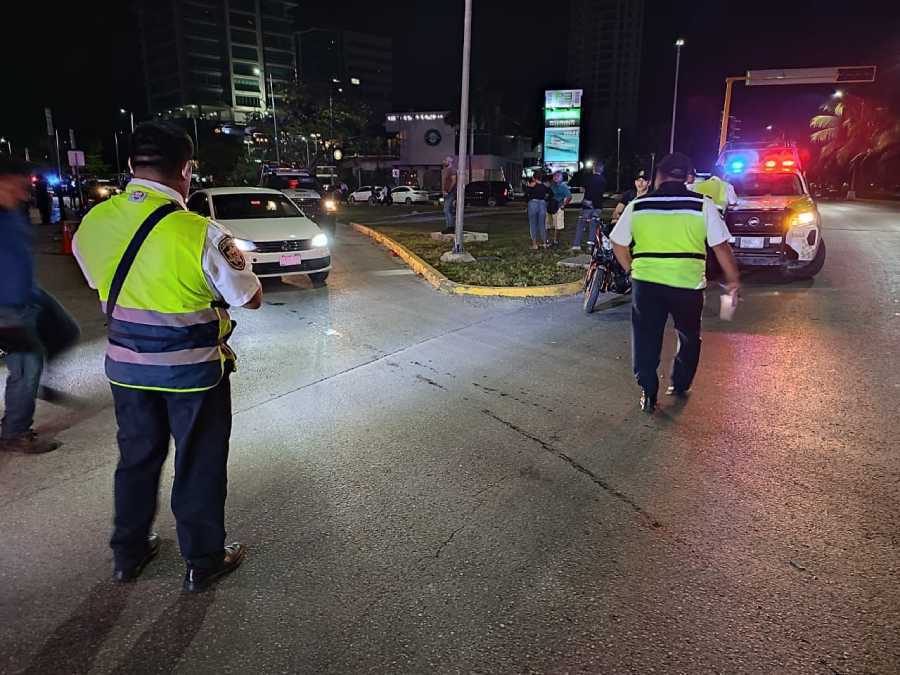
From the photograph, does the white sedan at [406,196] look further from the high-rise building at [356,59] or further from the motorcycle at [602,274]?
the high-rise building at [356,59]

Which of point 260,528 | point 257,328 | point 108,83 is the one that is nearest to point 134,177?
point 260,528

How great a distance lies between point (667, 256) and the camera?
16.1ft

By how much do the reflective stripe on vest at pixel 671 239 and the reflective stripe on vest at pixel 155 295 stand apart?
3420mm

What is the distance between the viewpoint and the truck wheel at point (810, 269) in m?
11.0

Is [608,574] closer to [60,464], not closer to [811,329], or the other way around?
[60,464]

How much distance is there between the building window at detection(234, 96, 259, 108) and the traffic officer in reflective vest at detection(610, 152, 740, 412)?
12496 centimetres

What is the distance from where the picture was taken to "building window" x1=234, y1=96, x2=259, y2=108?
11650 centimetres

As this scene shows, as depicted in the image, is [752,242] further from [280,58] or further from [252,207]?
[280,58]

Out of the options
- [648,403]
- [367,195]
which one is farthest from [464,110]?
[367,195]

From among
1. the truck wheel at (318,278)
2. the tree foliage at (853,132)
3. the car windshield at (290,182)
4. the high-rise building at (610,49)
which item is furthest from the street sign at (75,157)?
the high-rise building at (610,49)

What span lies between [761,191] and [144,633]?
12114 mm

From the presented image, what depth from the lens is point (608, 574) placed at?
3076 mm

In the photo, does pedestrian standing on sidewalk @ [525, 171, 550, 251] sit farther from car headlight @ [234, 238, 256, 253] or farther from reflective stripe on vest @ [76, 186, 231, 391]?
reflective stripe on vest @ [76, 186, 231, 391]

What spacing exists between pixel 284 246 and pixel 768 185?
873cm
